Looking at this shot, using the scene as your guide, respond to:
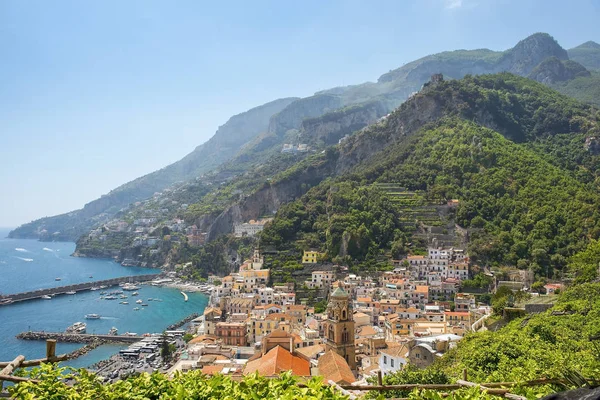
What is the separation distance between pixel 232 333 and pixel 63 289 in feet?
152

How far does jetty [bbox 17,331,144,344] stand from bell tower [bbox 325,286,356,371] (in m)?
26.9

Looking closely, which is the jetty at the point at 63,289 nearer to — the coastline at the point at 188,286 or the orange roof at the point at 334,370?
the coastline at the point at 188,286

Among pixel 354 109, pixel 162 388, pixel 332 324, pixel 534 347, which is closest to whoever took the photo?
pixel 162 388

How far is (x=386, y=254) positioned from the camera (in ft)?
170

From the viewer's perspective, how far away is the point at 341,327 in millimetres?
24141

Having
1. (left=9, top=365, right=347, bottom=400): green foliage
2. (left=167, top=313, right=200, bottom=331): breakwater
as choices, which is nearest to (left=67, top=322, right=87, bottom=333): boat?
(left=167, top=313, right=200, bottom=331): breakwater

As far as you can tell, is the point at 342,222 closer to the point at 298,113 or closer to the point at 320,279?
the point at 320,279

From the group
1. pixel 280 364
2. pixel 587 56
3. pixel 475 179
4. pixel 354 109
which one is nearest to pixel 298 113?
pixel 354 109

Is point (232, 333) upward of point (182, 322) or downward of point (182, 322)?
upward

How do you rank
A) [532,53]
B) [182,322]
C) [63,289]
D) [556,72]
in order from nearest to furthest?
[182,322] < [63,289] < [556,72] < [532,53]

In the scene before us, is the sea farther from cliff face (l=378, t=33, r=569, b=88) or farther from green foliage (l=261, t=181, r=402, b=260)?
cliff face (l=378, t=33, r=569, b=88)

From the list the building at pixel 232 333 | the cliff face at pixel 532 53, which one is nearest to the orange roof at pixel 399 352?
the building at pixel 232 333

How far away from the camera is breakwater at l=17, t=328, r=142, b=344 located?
4528cm

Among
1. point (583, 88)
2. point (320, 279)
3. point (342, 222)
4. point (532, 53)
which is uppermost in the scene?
point (532, 53)
